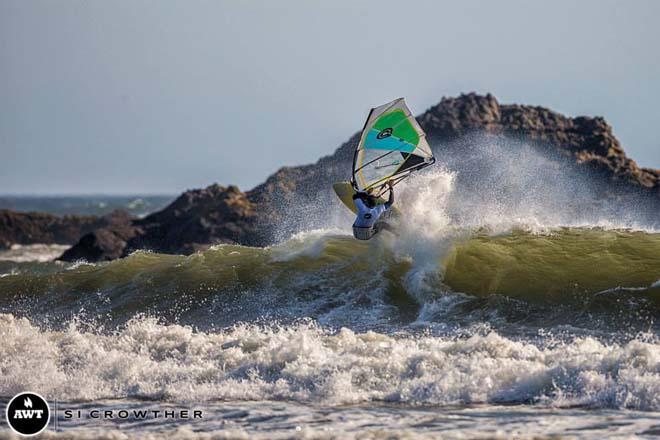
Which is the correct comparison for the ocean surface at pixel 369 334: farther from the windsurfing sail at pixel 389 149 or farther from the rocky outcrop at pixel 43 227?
the rocky outcrop at pixel 43 227

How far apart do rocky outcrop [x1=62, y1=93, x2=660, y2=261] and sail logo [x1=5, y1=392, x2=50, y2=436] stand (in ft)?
50.3

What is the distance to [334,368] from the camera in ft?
34.1

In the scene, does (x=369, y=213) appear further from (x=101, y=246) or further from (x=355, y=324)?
(x=101, y=246)

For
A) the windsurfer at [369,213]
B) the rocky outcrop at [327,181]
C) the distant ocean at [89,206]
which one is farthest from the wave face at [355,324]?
the distant ocean at [89,206]

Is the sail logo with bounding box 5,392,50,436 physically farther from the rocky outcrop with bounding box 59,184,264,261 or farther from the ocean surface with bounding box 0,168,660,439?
the rocky outcrop with bounding box 59,184,264,261

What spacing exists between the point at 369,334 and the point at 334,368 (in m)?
1.31

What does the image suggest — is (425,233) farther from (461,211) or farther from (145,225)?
(145,225)

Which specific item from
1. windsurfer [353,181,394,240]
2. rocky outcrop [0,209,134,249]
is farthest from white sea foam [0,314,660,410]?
rocky outcrop [0,209,134,249]

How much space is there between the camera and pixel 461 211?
56.1 ft

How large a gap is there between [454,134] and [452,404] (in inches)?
802

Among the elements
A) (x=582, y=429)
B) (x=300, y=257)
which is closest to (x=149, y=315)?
(x=300, y=257)

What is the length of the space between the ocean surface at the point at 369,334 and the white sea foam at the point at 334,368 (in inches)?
1.0

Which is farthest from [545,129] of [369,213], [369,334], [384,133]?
[369,334]

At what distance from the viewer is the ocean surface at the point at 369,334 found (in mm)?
9117
